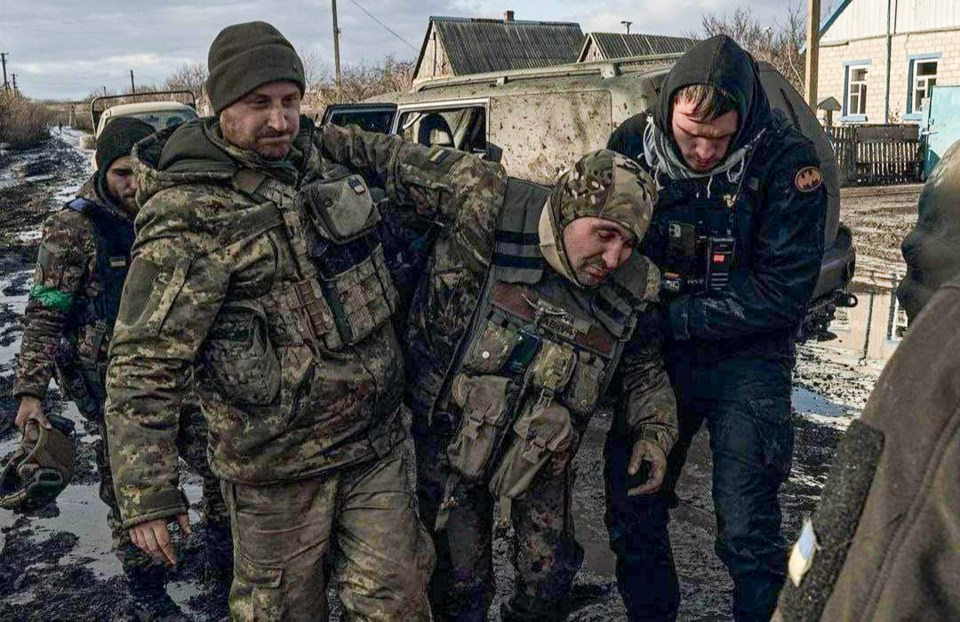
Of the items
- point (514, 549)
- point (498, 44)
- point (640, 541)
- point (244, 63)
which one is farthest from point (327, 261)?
point (498, 44)

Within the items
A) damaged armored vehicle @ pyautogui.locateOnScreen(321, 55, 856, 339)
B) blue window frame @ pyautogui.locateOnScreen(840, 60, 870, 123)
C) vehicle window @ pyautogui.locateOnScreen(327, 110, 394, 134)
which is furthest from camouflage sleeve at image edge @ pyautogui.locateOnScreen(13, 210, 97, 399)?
blue window frame @ pyautogui.locateOnScreen(840, 60, 870, 123)

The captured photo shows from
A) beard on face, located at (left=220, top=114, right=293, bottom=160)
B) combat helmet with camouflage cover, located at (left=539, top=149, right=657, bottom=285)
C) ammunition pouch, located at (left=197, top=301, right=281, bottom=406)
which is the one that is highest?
beard on face, located at (left=220, top=114, right=293, bottom=160)

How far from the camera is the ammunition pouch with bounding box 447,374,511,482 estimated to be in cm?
249

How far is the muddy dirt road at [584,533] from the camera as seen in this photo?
134 inches

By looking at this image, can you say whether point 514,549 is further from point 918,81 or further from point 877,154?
point 918,81

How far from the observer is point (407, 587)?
2.41m

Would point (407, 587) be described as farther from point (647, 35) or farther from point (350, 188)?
point (647, 35)

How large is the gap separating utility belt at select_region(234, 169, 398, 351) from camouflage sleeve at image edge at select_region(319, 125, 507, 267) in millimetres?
181

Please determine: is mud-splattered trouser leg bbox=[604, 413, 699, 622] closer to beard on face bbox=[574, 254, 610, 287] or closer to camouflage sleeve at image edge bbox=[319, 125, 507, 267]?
beard on face bbox=[574, 254, 610, 287]

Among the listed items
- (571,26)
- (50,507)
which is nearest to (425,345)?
(50,507)

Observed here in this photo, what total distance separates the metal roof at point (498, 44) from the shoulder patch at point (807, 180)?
1294 inches

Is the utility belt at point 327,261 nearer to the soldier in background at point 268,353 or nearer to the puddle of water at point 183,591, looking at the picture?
the soldier in background at point 268,353

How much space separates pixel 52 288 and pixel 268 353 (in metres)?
1.45

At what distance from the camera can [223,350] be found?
2271 mm
